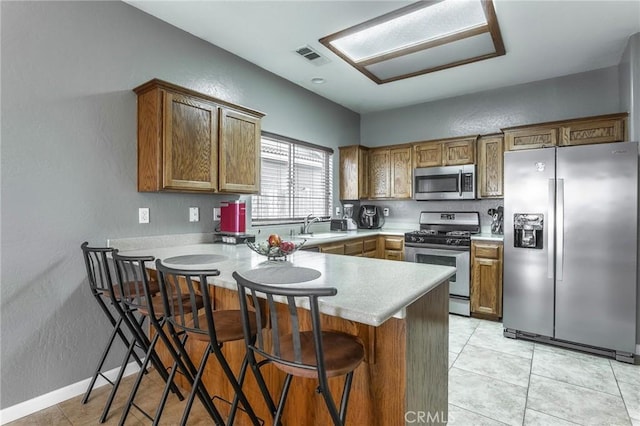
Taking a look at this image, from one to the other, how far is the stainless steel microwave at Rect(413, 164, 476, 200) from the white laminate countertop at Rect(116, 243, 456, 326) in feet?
8.61

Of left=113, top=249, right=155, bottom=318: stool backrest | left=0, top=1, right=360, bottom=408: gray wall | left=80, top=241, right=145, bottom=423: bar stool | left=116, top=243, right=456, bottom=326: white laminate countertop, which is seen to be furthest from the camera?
left=0, top=1, right=360, bottom=408: gray wall

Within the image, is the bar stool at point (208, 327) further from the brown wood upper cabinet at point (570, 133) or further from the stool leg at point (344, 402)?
the brown wood upper cabinet at point (570, 133)

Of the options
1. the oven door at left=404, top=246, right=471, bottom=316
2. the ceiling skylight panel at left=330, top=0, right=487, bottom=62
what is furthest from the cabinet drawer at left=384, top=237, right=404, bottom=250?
the ceiling skylight panel at left=330, top=0, right=487, bottom=62

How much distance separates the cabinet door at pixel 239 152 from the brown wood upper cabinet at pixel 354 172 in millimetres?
1990

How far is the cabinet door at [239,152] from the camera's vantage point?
2789 millimetres

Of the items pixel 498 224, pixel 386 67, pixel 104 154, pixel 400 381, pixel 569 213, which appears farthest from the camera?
pixel 498 224

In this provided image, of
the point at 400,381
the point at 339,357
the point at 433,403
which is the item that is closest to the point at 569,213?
the point at 433,403

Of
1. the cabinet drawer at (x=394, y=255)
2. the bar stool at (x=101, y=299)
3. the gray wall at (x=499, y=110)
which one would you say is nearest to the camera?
the bar stool at (x=101, y=299)

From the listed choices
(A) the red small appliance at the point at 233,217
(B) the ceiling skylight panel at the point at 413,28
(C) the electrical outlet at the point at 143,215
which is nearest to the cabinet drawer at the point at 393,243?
(A) the red small appliance at the point at 233,217

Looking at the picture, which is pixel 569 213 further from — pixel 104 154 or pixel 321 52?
pixel 104 154

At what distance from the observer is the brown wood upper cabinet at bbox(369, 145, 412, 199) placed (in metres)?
4.65

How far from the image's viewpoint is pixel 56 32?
2.12m

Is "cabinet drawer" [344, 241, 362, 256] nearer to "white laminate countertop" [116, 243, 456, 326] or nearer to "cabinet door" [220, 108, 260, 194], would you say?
"cabinet door" [220, 108, 260, 194]

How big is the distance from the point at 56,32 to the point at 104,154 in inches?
31.4
